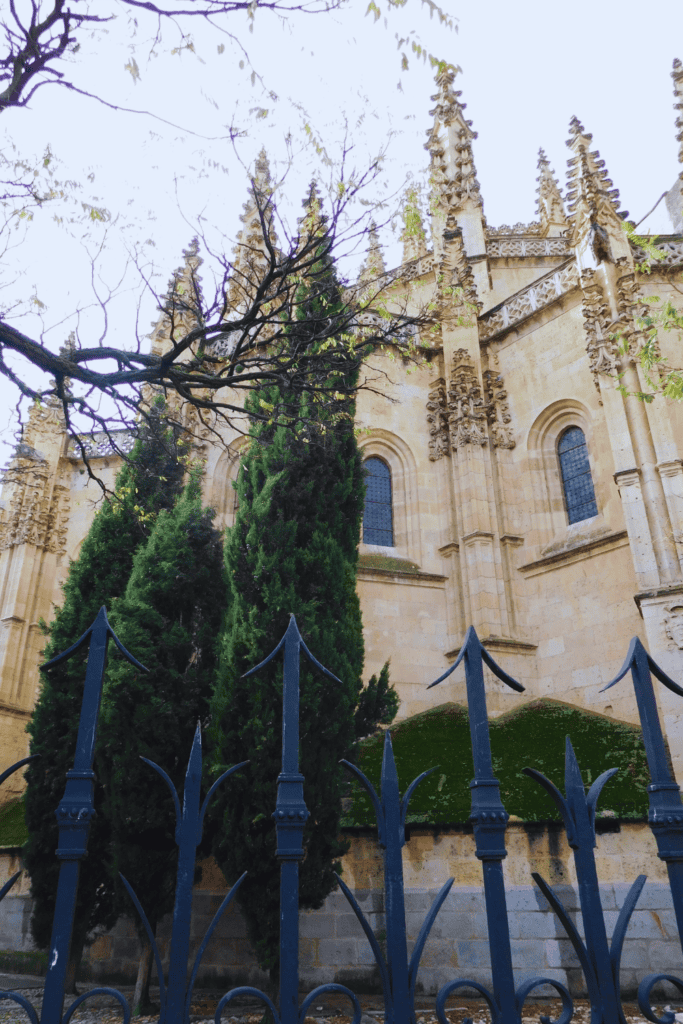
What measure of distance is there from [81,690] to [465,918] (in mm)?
5804

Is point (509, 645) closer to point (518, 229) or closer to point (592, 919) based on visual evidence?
point (592, 919)

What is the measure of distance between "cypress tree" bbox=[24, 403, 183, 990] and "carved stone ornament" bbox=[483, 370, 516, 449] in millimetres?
6387

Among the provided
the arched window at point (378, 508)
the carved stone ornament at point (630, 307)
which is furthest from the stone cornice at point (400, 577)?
the carved stone ornament at point (630, 307)

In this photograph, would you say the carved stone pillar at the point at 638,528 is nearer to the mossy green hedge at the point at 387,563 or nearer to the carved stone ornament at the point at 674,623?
the carved stone ornament at the point at 674,623

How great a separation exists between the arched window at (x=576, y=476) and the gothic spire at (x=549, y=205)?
13368 millimetres

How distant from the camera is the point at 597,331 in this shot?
39.0 feet

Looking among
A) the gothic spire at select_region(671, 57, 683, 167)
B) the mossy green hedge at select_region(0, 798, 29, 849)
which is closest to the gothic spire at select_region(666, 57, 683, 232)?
the gothic spire at select_region(671, 57, 683, 167)

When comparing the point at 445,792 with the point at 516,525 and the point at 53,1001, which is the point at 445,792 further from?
the point at 53,1001

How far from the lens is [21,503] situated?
15695mm

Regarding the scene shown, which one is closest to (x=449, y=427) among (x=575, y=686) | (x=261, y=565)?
(x=575, y=686)

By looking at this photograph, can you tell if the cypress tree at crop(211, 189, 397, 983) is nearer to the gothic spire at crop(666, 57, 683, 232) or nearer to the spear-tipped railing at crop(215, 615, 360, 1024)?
the spear-tipped railing at crop(215, 615, 360, 1024)

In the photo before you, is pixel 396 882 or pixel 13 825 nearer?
pixel 396 882

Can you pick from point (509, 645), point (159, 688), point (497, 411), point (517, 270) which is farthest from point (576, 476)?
point (517, 270)

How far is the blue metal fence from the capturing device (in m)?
1.97
